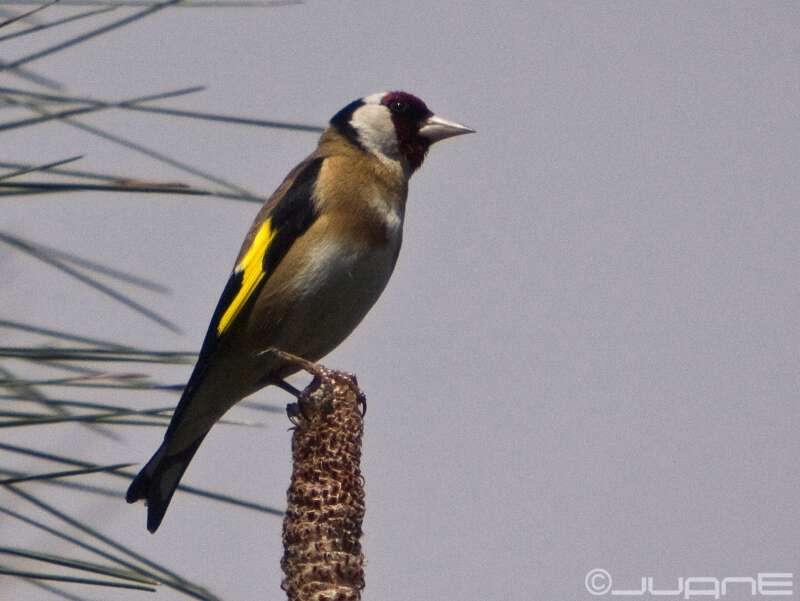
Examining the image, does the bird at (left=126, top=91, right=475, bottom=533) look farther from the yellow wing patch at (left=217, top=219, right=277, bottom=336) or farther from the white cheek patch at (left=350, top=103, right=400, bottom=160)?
the white cheek patch at (left=350, top=103, right=400, bottom=160)

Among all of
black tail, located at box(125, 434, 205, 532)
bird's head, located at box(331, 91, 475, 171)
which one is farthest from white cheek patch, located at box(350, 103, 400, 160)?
black tail, located at box(125, 434, 205, 532)

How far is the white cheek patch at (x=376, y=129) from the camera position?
453 centimetres

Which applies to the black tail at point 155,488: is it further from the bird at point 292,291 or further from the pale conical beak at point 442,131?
the pale conical beak at point 442,131

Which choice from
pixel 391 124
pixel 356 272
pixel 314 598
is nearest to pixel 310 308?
pixel 356 272

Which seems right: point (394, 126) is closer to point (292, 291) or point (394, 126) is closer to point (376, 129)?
point (376, 129)

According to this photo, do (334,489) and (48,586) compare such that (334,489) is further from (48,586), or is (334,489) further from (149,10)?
(149,10)

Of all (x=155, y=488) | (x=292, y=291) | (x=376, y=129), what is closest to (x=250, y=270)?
(x=292, y=291)

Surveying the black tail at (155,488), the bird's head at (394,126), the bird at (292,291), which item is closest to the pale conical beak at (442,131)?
the bird's head at (394,126)

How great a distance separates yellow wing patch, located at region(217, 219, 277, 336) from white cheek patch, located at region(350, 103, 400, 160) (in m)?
0.63

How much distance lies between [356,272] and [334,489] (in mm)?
1789

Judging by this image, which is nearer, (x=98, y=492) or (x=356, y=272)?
(x=98, y=492)

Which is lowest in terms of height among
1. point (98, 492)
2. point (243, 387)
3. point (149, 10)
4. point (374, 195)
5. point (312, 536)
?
point (312, 536)

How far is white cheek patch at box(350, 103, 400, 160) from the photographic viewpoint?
4527 mm

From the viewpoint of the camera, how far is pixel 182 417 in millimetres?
3752
